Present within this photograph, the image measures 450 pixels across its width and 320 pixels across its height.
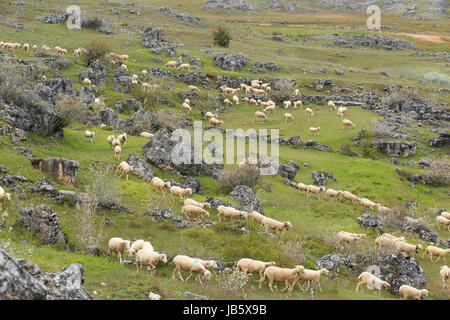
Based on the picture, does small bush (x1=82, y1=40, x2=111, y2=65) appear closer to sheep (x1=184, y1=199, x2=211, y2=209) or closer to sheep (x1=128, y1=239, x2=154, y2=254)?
sheep (x1=184, y1=199, x2=211, y2=209)

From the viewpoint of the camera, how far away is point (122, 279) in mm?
13586

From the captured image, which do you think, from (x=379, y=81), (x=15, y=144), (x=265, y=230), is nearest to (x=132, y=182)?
(x=15, y=144)

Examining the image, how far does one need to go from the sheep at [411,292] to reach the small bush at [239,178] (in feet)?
46.0

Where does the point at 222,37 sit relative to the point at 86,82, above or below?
above

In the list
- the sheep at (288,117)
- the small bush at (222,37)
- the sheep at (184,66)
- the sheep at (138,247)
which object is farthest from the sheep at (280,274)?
the small bush at (222,37)

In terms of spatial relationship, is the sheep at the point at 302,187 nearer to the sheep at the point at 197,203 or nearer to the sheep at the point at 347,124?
the sheep at the point at 197,203

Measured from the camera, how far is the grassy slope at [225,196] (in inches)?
578

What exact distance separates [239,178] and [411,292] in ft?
47.5

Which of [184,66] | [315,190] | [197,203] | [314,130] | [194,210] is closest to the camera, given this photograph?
[194,210]

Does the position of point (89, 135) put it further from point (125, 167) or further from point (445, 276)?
point (445, 276)

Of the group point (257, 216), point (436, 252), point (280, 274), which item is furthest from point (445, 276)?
point (257, 216)

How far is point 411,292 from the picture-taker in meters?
17.5

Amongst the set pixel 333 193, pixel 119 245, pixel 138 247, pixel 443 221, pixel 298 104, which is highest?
pixel 298 104
